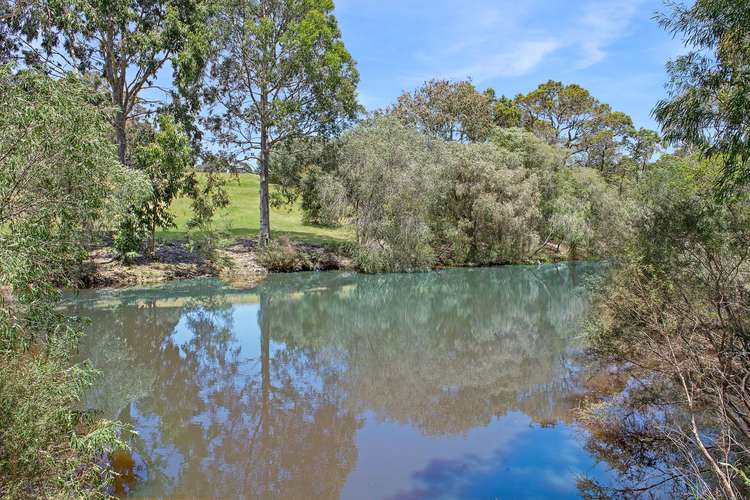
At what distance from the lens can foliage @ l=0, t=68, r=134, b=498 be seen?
13.9ft

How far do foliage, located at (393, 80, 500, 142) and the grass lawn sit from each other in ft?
39.2

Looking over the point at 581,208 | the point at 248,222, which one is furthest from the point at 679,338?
the point at 248,222

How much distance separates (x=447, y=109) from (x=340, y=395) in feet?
116

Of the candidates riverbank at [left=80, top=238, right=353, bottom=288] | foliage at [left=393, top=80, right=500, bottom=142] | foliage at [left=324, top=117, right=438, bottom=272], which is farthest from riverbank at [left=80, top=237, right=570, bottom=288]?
foliage at [left=393, top=80, right=500, bottom=142]

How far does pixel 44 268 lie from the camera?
5152 mm

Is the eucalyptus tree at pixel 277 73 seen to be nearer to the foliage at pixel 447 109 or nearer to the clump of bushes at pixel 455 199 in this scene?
the clump of bushes at pixel 455 199

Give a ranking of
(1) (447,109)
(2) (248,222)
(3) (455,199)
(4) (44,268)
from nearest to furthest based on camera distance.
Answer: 1. (4) (44,268)
2. (3) (455,199)
3. (2) (248,222)
4. (1) (447,109)

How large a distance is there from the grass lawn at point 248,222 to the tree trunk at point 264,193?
4.45 ft

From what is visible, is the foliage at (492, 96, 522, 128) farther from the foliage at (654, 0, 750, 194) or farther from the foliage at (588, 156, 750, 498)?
the foliage at (654, 0, 750, 194)

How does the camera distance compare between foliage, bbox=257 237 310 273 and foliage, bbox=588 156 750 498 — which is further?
foliage, bbox=257 237 310 273

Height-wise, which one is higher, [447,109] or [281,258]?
[447,109]

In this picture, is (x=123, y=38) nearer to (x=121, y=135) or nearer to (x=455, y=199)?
(x=121, y=135)

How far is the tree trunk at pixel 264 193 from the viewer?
28330 mm

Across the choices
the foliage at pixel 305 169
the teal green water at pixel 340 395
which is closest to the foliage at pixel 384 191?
the foliage at pixel 305 169
